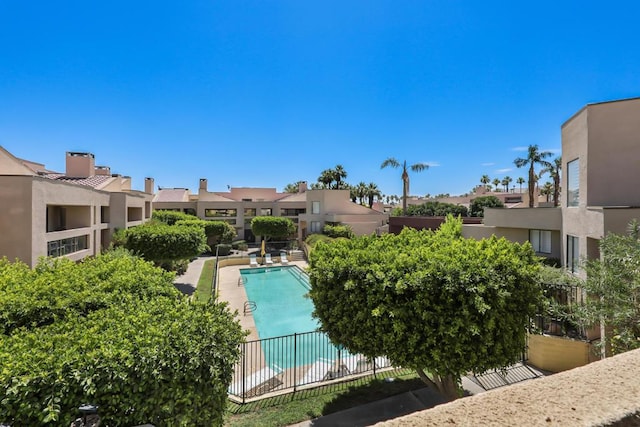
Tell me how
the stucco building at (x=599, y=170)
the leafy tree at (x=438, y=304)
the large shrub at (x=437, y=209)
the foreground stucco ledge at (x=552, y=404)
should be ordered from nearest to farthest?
the foreground stucco ledge at (x=552, y=404)
the leafy tree at (x=438, y=304)
the stucco building at (x=599, y=170)
the large shrub at (x=437, y=209)

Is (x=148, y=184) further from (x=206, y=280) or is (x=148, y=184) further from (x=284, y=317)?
(x=284, y=317)

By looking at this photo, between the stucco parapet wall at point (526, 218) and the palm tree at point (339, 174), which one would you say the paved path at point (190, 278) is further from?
the palm tree at point (339, 174)

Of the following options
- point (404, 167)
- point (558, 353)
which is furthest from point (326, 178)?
point (558, 353)

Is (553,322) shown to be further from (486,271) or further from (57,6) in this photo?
(57,6)

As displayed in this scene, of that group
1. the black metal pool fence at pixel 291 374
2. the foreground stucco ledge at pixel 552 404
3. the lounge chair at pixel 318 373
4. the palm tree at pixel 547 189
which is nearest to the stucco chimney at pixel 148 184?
the black metal pool fence at pixel 291 374

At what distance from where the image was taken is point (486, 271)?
7055mm

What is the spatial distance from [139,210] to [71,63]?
17.9 m

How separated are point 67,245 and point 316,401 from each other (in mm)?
18205

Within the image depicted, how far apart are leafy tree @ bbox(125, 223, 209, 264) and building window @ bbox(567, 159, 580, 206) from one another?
23.8 m

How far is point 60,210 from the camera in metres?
19.9

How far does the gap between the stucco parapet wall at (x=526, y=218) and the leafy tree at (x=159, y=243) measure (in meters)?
21.5

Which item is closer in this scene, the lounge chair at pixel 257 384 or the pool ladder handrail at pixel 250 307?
the lounge chair at pixel 257 384

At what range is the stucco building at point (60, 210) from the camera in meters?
14.3

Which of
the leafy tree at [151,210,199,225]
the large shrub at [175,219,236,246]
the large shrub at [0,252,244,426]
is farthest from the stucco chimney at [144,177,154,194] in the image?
the large shrub at [0,252,244,426]
